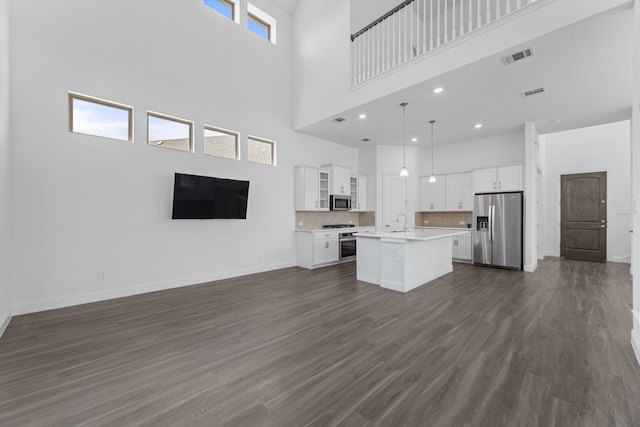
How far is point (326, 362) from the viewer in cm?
229

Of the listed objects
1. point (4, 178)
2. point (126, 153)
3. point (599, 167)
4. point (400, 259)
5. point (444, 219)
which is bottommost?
point (400, 259)

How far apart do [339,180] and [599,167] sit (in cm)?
671

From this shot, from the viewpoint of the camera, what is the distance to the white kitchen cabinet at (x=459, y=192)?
7020 millimetres

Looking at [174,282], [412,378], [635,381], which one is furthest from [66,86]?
[635,381]

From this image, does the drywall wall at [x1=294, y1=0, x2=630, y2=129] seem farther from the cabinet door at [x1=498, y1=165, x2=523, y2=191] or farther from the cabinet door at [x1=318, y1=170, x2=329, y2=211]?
the cabinet door at [x1=498, y1=165, x2=523, y2=191]

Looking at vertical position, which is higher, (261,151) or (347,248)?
(261,151)

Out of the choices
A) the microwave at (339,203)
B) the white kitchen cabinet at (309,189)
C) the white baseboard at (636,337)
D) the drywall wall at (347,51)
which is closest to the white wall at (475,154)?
the microwave at (339,203)

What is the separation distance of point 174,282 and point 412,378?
4.09 m

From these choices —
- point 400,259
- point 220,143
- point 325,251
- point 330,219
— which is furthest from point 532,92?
point 220,143

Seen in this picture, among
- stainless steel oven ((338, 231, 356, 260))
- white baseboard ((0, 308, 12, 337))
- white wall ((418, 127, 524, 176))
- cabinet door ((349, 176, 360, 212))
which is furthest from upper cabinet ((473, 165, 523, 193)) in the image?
white baseboard ((0, 308, 12, 337))

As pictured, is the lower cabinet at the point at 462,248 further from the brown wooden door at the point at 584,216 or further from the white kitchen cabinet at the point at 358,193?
the brown wooden door at the point at 584,216

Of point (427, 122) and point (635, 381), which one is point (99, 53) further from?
point (635, 381)

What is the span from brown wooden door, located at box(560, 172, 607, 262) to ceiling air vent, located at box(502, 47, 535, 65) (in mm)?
5887

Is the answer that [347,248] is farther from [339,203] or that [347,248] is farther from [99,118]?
[99,118]
